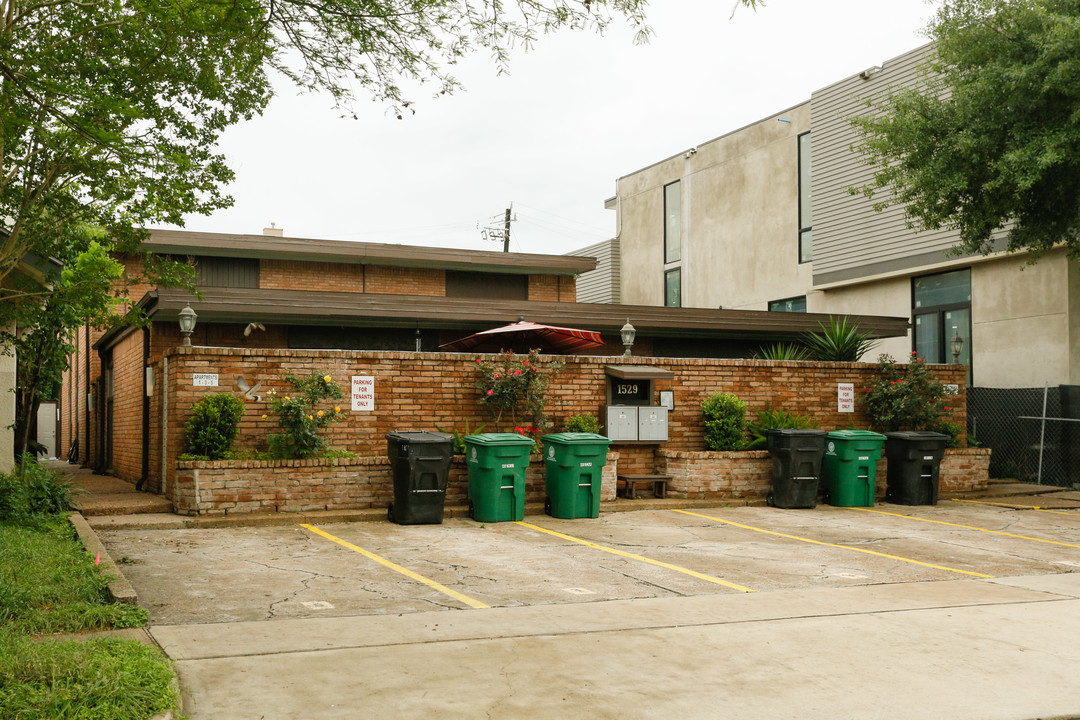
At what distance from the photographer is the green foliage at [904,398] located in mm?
15844

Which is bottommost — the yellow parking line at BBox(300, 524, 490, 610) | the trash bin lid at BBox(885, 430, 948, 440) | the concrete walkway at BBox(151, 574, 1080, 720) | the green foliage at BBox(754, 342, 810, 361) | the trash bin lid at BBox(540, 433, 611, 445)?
the yellow parking line at BBox(300, 524, 490, 610)

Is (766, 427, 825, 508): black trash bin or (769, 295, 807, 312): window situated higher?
(769, 295, 807, 312): window

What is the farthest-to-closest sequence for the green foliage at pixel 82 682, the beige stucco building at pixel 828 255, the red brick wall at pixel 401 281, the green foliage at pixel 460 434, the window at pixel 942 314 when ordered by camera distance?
the red brick wall at pixel 401 281
the window at pixel 942 314
the beige stucco building at pixel 828 255
the green foliage at pixel 460 434
the green foliage at pixel 82 682

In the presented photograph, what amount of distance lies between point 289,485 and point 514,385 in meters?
3.51

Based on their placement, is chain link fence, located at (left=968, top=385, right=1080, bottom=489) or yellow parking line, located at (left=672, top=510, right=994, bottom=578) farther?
chain link fence, located at (left=968, top=385, right=1080, bottom=489)

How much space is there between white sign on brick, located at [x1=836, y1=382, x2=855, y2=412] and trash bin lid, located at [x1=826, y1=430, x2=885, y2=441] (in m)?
1.21

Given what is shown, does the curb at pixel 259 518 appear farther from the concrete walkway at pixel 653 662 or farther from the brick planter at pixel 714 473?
the concrete walkway at pixel 653 662

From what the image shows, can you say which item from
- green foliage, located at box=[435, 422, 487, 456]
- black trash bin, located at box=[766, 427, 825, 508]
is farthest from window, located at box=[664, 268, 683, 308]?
green foliage, located at box=[435, 422, 487, 456]

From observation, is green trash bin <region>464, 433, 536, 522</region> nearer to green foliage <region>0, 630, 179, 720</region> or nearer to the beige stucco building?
green foliage <region>0, 630, 179, 720</region>

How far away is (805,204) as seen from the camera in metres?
26.5

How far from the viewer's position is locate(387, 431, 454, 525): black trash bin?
11.7 meters

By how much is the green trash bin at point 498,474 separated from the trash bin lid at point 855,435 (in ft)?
17.7

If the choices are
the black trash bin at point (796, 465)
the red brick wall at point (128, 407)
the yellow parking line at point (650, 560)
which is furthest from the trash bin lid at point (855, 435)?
the red brick wall at point (128, 407)

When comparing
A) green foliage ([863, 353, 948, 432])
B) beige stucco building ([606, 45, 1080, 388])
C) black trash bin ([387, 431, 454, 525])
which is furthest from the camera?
beige stucco building ([606, 45, 1080, 388])
